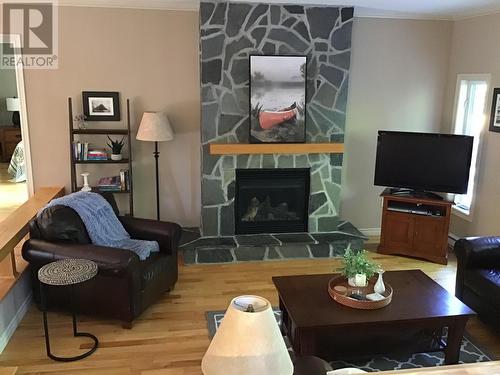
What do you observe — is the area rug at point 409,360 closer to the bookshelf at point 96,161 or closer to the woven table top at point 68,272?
the woven table top at point 68,272

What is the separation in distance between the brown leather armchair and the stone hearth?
1044 millimetres

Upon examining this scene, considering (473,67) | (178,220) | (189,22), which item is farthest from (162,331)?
(473,67)

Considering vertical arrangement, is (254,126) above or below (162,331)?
above

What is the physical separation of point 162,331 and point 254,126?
237cm

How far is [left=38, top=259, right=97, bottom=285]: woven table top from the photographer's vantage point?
9.84 feet

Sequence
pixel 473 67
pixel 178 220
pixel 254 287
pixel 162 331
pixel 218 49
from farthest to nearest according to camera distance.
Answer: pixel 178 220 → pixel 473 67 → pixel 218 49 → pixel 254 287 → pixel 162 331

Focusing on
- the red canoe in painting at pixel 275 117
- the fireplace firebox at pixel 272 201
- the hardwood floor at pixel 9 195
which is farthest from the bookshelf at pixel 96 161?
the red canoe in painting at pixel 275 117

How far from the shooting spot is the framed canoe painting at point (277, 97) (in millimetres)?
4891

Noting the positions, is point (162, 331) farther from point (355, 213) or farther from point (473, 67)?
point (473, 67)

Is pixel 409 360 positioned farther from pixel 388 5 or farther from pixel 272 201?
pixel 388 5

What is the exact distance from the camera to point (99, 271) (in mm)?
3404

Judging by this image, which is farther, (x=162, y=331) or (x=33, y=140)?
(x=33, y=140)

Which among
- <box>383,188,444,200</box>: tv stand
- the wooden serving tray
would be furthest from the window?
the wooden serving tray

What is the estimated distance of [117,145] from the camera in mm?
5059
